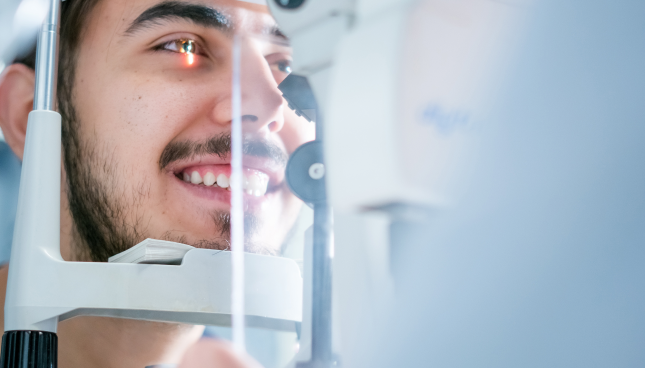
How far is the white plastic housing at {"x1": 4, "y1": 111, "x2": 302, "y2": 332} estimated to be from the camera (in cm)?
58

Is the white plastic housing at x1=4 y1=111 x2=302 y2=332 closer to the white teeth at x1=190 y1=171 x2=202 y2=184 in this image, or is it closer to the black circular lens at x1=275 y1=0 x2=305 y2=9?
the white teeth at x1=190 y1=171 x2=202 y2=184

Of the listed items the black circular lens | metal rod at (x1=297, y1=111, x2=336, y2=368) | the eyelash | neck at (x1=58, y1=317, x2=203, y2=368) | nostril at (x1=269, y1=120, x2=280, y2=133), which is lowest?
neck at (x1=58, y1=317, x2=203, y2=368)

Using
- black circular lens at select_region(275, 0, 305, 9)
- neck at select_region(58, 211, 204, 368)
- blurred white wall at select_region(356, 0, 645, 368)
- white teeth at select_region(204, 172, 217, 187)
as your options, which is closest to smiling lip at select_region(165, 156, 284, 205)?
white teeth at select_region(204, 172, 217, 187)

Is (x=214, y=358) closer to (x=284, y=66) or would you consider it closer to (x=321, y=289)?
(x=321, y=289)

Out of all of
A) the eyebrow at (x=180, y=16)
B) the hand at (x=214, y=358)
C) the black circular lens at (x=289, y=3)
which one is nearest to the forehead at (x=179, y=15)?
the eyebrow at (x=180, y=16)

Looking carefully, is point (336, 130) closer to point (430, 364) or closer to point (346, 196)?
point (346, 196)

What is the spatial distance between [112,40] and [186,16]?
122 millimetres

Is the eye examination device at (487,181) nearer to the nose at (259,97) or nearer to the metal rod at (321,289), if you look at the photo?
the metal rod at (321,289)

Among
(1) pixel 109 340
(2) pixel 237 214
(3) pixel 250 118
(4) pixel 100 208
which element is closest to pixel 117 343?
(1) pixel 109 340

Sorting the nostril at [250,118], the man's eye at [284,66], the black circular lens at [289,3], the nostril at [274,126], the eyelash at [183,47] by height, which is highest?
the eyelash at [183,47]

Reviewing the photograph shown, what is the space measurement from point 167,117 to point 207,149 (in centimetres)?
8

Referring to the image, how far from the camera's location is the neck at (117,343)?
2.73ft

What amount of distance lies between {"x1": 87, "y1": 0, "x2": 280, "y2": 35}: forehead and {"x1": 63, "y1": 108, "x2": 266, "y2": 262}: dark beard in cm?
15

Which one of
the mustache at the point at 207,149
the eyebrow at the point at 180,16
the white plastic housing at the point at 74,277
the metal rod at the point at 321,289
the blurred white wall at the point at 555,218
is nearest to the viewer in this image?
the blurred white wall at the point at 555,218
